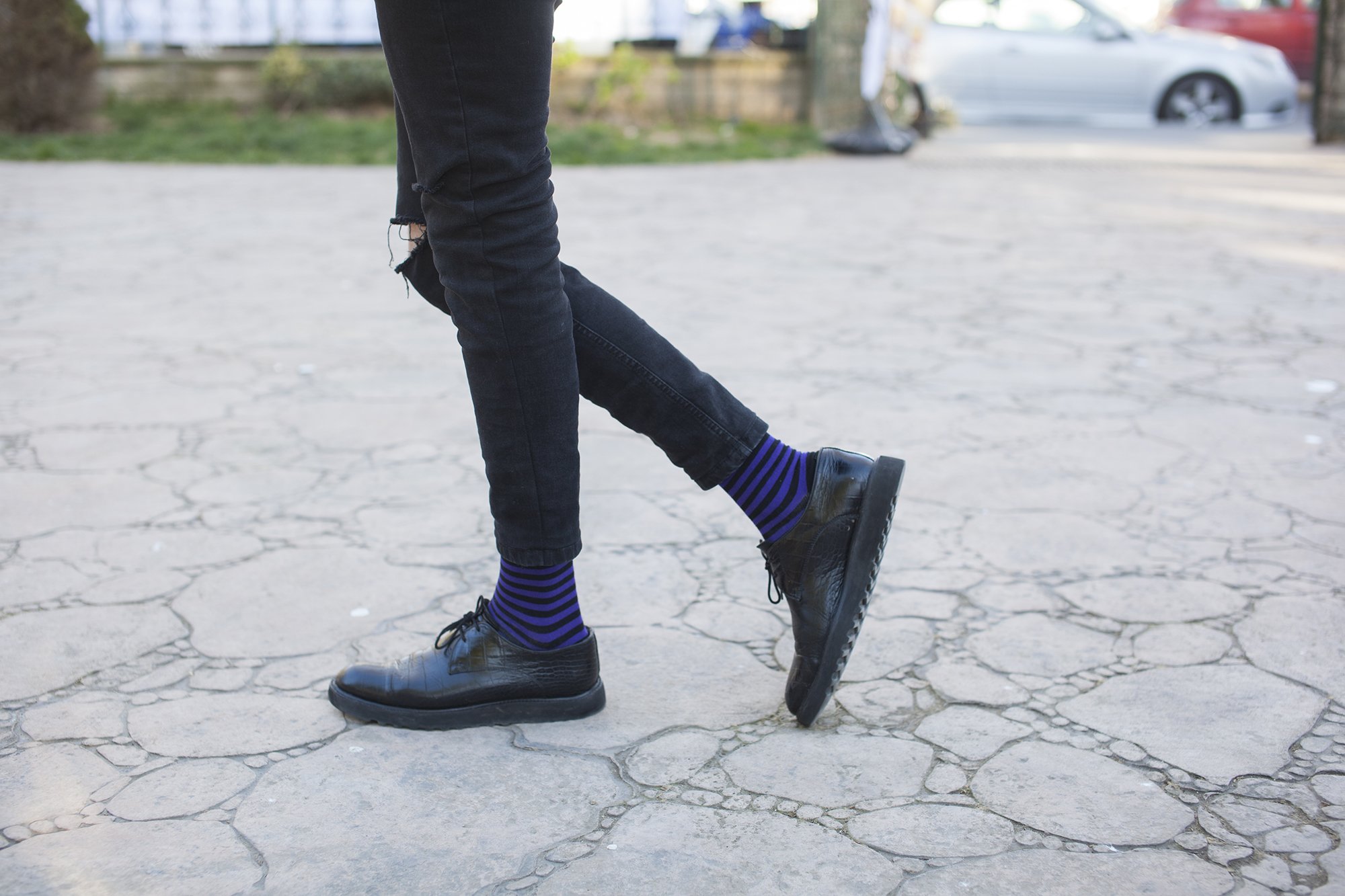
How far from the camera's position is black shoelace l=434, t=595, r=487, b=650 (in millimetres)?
1464

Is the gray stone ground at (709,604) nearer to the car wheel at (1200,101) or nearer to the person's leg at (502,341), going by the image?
the person's leg at (502,341)

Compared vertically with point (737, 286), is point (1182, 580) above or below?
below

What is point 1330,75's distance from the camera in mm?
8102

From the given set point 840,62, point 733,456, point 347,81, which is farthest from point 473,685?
point 347,81

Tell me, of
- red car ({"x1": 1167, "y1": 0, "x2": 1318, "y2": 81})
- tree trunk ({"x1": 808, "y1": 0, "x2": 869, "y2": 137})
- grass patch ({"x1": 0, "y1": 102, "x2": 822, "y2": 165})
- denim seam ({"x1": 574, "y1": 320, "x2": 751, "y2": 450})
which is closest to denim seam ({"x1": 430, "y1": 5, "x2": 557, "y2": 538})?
denim seam ({"x1": 574, "y1": 320, "x2": 751, "y2": 450})

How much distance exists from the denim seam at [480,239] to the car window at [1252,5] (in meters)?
15.2

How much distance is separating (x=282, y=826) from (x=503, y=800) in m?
0.22

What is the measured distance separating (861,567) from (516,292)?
50 cm

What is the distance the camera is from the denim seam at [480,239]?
1166mm

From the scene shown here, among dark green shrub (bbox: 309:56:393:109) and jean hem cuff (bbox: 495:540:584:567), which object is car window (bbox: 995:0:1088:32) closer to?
dark green shrub (bbox: 309:56:393:109)

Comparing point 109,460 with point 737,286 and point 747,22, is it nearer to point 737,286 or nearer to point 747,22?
point 737,286

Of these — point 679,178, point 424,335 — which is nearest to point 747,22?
point 679,178

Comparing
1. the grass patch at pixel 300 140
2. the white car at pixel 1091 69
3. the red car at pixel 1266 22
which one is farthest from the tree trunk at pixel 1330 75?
the red car at pixel 1266 22

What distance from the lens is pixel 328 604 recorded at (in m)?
1.78
